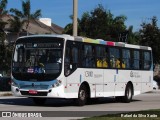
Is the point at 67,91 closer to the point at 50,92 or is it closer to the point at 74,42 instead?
the point at 50,92

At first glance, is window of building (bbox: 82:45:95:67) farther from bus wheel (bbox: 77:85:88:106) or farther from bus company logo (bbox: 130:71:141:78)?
bus company logo (bbox: 130:71:141:78)

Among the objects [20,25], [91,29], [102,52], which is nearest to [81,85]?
[102,52]

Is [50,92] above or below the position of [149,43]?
below

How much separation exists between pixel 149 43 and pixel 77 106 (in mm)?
35059

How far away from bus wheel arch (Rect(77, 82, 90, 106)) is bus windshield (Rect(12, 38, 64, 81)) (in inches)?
68.4

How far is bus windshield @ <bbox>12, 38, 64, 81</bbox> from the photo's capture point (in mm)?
20828

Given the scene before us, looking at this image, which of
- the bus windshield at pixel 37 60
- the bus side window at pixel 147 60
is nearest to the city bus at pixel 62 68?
the bus windshield at pixel 37 60

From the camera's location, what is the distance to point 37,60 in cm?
2112

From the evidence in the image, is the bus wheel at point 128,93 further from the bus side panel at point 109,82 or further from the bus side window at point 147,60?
the bus side window at point 147,60

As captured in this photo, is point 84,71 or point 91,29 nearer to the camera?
point 84,71

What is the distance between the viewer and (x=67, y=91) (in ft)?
68.6

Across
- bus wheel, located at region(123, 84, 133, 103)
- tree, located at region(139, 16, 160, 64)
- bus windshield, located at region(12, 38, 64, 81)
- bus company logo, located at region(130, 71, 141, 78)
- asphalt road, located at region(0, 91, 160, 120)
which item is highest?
tree, located at region(139, 16, 160, 64)

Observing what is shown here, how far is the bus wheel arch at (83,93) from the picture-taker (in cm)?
2178

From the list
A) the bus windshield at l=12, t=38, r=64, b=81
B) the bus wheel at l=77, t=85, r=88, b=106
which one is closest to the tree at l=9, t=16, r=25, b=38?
the bus windshield at l=12, t=38, r=64, b=81
